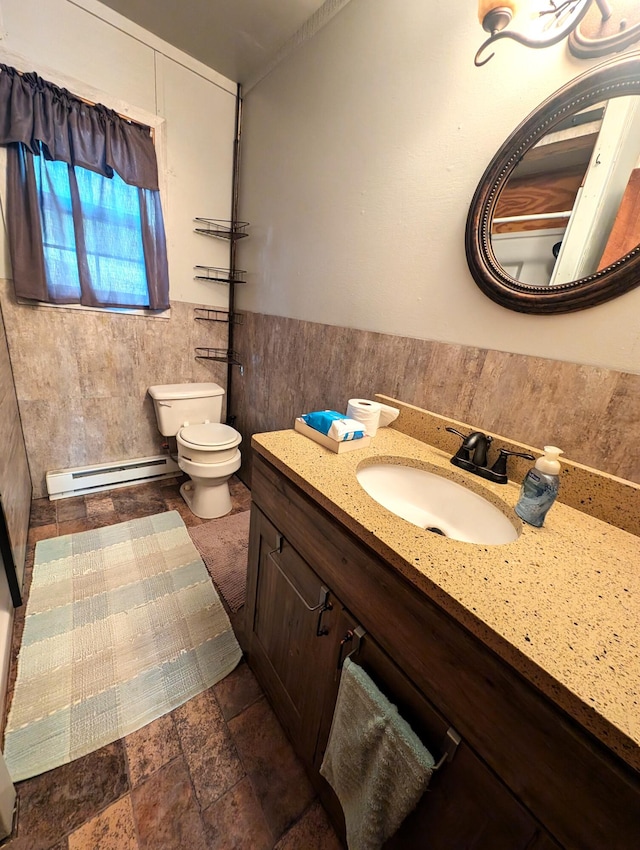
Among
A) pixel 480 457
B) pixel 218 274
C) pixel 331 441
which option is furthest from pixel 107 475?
pixel 480 457

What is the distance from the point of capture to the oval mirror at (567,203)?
0.70 m

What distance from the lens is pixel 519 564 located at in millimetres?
573

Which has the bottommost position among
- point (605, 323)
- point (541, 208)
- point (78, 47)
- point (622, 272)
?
point (605, 323)

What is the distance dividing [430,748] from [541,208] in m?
1.19

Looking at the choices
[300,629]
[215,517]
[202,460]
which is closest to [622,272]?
[300,629]

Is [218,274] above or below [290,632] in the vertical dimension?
above

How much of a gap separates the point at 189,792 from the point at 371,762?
0.63m

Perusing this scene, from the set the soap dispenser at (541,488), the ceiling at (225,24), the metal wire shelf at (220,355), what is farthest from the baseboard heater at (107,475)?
the ceiling at (225,24)

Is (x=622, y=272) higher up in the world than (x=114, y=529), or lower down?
higher up

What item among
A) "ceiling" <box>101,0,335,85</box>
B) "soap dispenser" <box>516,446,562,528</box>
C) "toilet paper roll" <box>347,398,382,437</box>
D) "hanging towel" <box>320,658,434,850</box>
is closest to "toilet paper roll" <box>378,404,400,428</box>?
"toilet paper roll" <box>347,398,382,437</box>

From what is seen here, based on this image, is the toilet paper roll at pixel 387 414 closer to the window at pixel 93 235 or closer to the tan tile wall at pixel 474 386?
the tan tile wall at pixel 474 386

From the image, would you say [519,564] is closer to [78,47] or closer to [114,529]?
[114,529]

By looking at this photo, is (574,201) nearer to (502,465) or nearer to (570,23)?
(570,23)

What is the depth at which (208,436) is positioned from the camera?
1.88 m
